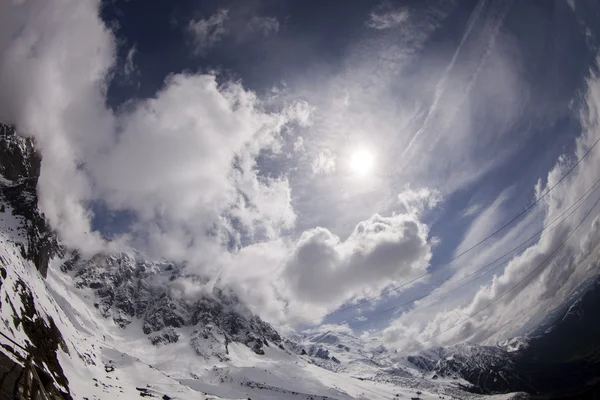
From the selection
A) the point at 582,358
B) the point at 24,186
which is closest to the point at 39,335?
the point at 582,358

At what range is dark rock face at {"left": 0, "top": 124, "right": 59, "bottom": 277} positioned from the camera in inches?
6107

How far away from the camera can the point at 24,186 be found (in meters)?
168

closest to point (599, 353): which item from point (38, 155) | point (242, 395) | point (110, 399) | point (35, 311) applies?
point (110, 399)

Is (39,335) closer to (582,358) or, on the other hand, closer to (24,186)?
(582,358)

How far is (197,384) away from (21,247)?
96992 mm

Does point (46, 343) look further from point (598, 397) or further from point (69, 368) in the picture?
point (598, 397)

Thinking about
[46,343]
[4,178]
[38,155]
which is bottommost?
[46,343]

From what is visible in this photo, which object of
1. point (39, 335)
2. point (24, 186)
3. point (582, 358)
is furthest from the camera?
point (24, 186)

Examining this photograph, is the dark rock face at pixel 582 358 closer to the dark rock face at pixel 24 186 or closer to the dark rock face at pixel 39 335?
the dark rock face at pixel 39 335

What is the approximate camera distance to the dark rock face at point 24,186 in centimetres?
15512

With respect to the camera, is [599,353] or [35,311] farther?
[35,311]

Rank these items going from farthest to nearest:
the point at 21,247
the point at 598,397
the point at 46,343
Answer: the point at 21,247
the point at 46,343
the point at 598,397

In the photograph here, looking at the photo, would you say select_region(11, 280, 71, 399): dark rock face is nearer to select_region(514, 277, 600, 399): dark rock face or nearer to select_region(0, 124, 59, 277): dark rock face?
select_region(514, 277, 600, 399): dark rock face

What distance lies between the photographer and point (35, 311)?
6888 cm
